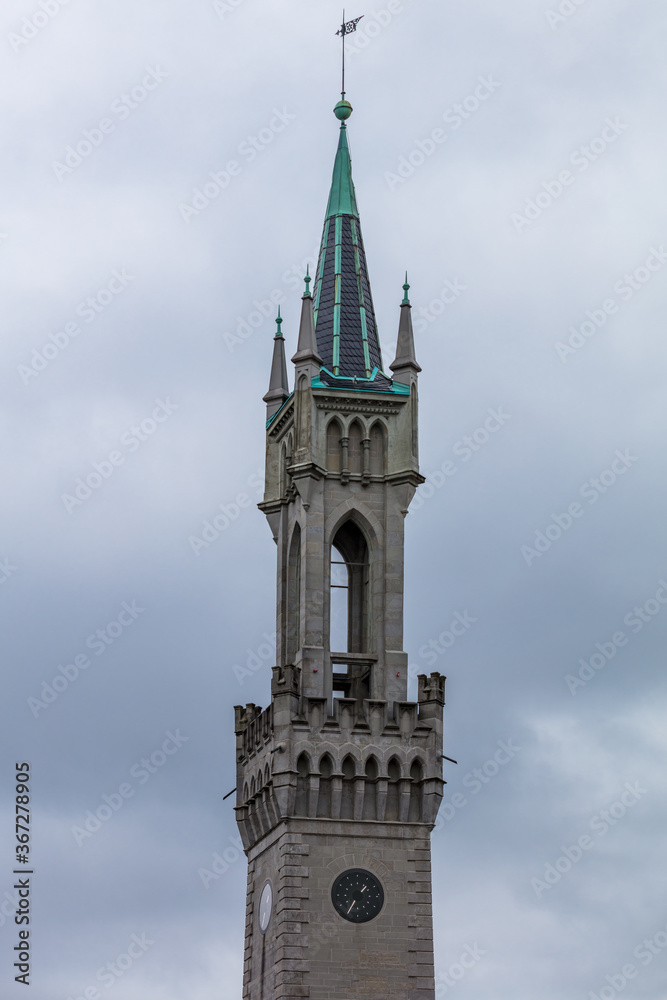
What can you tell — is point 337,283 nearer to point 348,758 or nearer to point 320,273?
point 320,273

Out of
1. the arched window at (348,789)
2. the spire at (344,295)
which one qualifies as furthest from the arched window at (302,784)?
the spire at (344,295)

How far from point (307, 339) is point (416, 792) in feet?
65.1

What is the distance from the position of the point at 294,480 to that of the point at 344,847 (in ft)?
50.8

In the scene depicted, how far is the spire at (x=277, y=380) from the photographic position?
8912 cm

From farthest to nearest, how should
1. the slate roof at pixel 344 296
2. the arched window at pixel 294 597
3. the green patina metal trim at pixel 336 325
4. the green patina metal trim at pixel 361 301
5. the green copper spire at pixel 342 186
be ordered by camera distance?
the green copper spire at pixel 342 186 < the green patina metal trim at pixel 361 301 < the slate roof at pixel 344 296 < the green patina metal trim at pixel 336 325 < the arched window at pixel 294 597

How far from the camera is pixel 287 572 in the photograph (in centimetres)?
8400

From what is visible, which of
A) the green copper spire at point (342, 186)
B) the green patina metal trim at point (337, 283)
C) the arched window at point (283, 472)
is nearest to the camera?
the green patina metal trim at point (337, 283)

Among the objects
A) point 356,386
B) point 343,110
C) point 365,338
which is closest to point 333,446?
point 356,386

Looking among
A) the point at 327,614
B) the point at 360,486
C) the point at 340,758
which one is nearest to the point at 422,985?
the point at 340,758

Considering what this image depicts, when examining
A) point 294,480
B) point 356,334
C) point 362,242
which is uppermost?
point 362,242

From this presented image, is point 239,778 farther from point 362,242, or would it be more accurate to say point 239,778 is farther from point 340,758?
point 362,242

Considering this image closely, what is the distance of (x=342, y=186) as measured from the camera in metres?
90.4

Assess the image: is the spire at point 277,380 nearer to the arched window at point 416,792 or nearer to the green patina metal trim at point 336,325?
the green patina metal trim at point 336,325

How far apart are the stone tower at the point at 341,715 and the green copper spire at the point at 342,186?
3.18 meters
